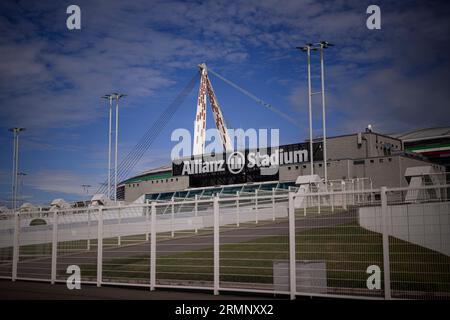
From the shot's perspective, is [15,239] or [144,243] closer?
[15,239]

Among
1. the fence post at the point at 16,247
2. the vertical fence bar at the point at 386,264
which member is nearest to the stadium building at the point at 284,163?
the fence post at the point at 16,247

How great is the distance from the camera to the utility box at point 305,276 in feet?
28.2

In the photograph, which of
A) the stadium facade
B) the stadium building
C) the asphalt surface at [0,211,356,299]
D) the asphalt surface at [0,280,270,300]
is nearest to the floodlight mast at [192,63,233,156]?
the stadium building

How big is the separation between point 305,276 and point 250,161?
49527 mm

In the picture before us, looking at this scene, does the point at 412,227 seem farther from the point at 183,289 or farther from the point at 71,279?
the point at 71,279

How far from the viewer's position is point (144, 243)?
52.2 feet

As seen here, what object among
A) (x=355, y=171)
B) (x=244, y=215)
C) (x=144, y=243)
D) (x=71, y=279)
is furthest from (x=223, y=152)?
(x=71, y=279)

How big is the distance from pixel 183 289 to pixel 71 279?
3387 millimetres

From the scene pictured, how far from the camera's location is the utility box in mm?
8594

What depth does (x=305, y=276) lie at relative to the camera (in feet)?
28.5

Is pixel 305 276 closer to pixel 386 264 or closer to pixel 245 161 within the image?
pixel 386 264

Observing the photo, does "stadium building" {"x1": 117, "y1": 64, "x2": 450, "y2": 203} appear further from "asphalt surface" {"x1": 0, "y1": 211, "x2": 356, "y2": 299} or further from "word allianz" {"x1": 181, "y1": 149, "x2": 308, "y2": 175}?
"asphalt surface" {"x1": 0, "y1": 211, "x2": 356, "y2": 299}

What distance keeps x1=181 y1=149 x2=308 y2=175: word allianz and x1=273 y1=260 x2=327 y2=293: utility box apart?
43120 millimetres

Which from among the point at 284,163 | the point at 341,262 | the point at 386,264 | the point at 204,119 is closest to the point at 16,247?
the point at 341,262
